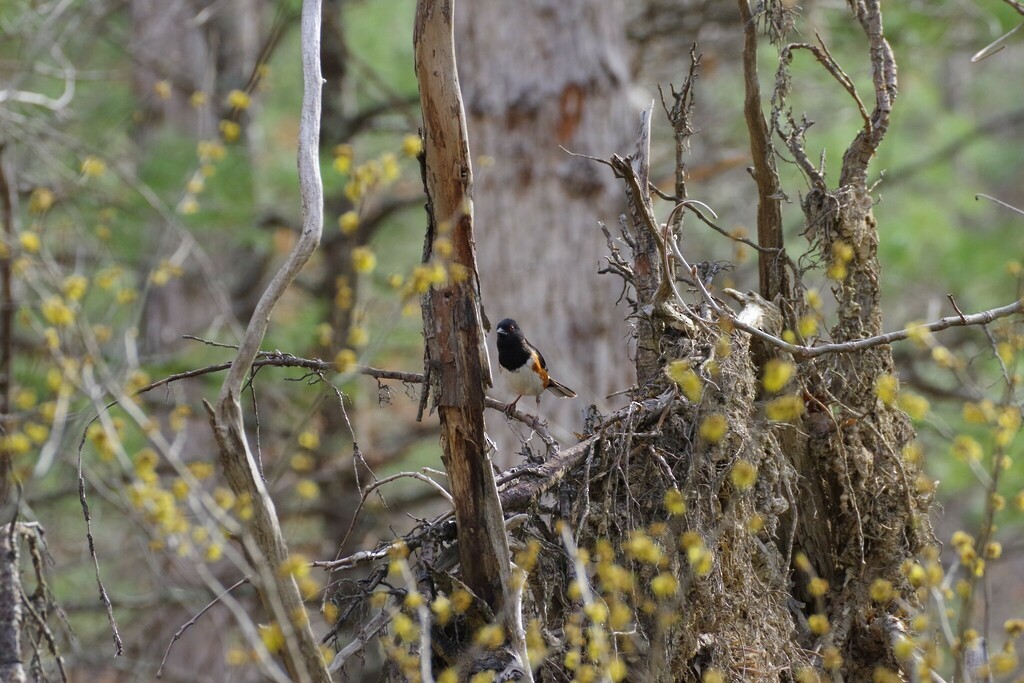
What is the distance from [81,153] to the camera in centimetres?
579

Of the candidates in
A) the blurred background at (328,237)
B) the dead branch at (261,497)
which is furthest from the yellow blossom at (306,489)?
the dead branch at (261,497)

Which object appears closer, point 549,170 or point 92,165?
point 92,165

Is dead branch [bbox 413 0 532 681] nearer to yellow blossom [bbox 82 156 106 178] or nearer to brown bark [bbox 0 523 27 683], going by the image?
brown bark [bbox 0 523 27 683]

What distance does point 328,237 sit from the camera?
829 cm

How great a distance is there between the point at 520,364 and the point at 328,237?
15.2ft

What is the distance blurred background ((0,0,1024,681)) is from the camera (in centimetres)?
467

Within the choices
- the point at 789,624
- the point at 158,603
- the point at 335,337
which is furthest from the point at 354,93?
the point at 789,624

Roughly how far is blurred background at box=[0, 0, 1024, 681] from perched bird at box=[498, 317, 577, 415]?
1.01ft

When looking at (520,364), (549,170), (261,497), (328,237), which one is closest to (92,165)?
(549,170)

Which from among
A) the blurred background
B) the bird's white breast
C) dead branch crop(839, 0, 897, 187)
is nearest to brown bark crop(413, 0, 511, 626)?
the blurred background

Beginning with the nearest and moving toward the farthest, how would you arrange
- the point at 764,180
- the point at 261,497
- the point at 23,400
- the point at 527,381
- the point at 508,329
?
the point at 261,497, the point at 764,180, the point at 527,381, the point at 508,329, the point at 23,400

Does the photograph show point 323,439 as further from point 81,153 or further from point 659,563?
point 659,563

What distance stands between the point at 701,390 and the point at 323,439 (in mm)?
6057

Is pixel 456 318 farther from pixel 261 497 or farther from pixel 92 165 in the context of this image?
pixel 92 165
